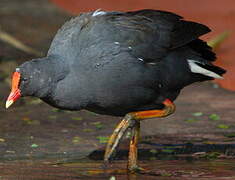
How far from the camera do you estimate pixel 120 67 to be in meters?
7.05

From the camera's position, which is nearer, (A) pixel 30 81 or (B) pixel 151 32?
(A) pixel 30 81

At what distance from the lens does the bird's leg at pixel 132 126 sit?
725 centimetres

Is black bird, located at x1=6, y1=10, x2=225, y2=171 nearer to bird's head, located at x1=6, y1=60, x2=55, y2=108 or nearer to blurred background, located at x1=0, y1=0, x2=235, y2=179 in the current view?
bird's head, located at x1=6, y1=60, x2=55, y2=108

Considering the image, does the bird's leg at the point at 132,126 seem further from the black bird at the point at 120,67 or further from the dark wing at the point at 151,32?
the dark wing at the point at 151,32

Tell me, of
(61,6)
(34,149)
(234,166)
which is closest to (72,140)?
(34,149)

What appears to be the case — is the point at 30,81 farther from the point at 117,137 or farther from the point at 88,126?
the point at 88,126

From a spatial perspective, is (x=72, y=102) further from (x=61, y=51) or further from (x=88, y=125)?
(x=88, y=125)

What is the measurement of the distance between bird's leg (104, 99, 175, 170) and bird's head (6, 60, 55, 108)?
2.94 ft

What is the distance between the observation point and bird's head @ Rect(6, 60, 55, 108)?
6.70 metres

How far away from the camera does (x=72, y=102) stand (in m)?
6.81

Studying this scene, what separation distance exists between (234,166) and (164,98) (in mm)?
928

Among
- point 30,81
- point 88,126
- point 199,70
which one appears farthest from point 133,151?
point 88,126

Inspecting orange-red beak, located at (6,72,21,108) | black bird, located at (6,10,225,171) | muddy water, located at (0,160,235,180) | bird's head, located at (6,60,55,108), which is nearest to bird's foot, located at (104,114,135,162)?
black bird, located at (6,10,225,171)

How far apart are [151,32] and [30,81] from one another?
143cm
